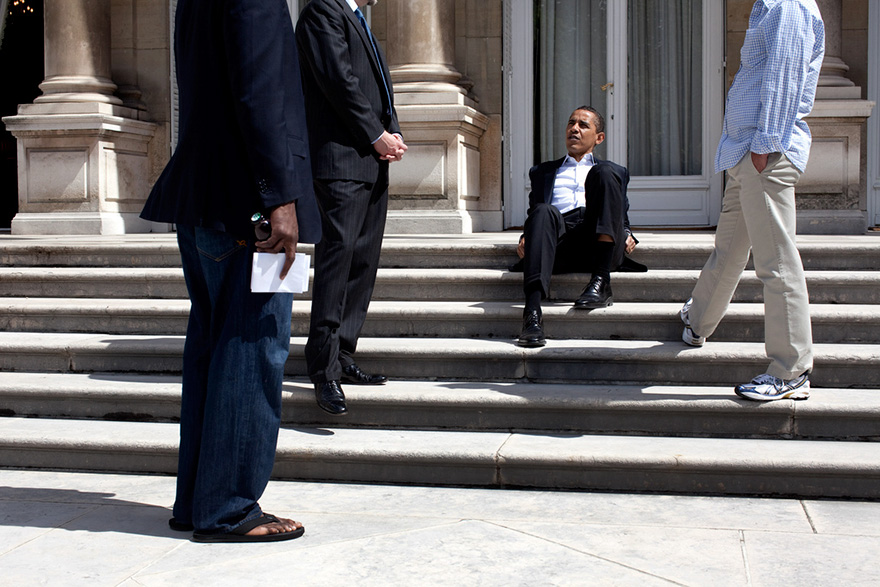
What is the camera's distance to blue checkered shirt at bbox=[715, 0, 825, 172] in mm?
4273

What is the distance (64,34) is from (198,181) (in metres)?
7.49

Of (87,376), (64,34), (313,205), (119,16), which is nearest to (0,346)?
(87,376)

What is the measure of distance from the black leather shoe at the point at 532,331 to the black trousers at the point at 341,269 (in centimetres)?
83

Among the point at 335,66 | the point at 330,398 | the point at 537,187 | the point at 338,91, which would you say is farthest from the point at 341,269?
the point at 537,187

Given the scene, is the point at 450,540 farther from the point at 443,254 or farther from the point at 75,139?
the point at 75,139

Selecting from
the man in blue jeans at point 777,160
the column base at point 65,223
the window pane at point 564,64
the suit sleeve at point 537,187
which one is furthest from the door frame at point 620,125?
the man in blue jeans at point 777,160

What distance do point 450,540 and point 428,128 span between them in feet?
19.2

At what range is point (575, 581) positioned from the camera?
295 centimetres

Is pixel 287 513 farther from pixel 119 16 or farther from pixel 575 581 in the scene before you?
pixel 119 16

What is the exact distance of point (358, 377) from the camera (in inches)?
192

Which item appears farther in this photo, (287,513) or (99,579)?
(287,513)

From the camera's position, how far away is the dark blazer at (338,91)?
4.63m

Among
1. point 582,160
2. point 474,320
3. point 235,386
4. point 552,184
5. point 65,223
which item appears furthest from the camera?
point 65,223

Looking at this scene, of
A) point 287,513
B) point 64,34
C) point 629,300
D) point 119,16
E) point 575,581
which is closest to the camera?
point 575,581
